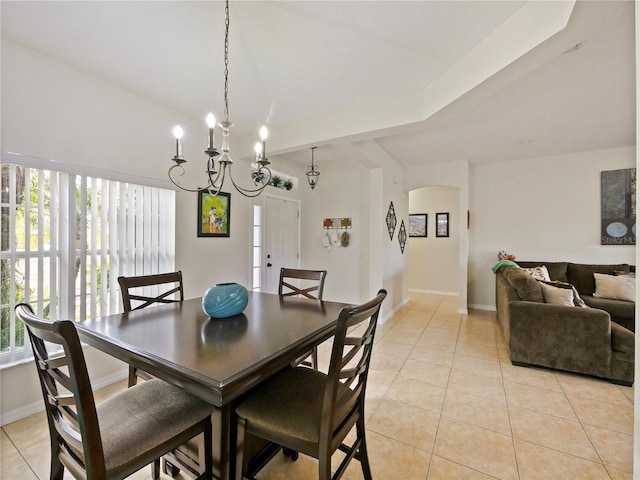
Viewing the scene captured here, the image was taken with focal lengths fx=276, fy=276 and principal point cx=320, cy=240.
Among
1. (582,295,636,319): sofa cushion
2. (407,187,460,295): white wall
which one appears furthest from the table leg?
(407,187,460,295): white wall

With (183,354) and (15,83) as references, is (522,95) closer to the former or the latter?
(183,354)

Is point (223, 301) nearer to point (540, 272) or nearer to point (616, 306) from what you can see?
point (540, 272)

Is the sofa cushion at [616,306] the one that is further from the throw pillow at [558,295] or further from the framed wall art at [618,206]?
the framed wall art at [618,206]

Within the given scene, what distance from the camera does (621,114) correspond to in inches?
118

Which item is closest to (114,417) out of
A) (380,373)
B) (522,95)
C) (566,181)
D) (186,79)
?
(380,373)

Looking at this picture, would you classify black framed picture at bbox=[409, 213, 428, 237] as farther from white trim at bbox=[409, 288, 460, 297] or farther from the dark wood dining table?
the dark wood dining table

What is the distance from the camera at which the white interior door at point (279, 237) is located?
433 centimetres

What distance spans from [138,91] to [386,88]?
2.29 m

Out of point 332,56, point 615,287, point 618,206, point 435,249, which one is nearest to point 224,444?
point 332,56

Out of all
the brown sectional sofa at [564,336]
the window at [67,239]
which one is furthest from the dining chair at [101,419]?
the brown sectional sofa at [564,336]

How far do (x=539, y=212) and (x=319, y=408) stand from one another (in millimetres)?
5152

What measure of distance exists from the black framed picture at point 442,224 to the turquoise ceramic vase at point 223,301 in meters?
5.57

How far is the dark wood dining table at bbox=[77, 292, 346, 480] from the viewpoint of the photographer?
1007mm

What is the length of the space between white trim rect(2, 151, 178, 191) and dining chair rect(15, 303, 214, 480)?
4.83ft
